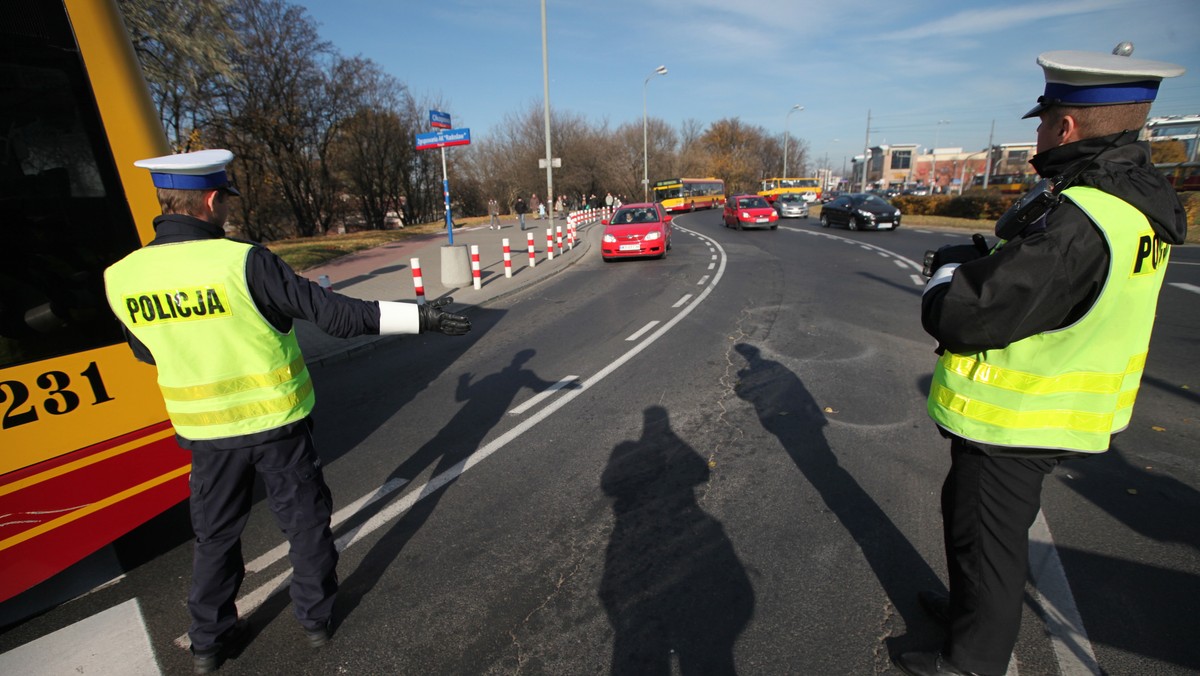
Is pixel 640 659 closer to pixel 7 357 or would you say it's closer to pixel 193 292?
pixel 193 292

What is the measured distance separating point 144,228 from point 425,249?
19.4m

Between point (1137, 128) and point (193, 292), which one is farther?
point (193, 292)

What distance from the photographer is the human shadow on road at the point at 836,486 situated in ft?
9.27

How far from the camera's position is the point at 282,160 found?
31.1 m

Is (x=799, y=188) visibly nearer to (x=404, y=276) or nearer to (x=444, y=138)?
(x=444, y=138)

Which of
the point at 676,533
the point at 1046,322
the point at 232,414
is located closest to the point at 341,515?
the point at 232,414

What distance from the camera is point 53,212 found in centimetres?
278

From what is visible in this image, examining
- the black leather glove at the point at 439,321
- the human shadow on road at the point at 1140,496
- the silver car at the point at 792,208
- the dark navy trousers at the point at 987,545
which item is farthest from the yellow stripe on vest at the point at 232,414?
the silver car at the point at 792,208

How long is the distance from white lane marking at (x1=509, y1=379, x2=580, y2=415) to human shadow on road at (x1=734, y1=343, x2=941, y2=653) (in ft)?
5.91

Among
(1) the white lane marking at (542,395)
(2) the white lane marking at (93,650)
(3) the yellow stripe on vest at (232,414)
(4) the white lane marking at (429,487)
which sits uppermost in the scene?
(3) the yellow stripe on vest at (232,414)

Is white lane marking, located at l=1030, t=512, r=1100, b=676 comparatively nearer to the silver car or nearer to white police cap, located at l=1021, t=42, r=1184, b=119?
white police cap, located at l=1021, t=42, r=1184, b=119

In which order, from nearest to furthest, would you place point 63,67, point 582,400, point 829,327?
point 63,67, point 582,400, point 829,327

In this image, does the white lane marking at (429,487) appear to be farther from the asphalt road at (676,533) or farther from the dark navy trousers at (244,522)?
the dark navy trousers at (244,522)

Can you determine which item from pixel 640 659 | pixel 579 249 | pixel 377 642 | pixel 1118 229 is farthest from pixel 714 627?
pixel 579 249
